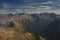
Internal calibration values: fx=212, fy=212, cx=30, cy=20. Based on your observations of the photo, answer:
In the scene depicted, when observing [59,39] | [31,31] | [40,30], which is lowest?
Result: [59,39]

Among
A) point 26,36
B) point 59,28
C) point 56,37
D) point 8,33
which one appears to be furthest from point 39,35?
point 59,28

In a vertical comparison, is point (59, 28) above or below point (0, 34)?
below

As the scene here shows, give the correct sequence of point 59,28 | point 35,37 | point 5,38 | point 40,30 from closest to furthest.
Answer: point 5,38
point 35,37
point 40,30
point 59,28

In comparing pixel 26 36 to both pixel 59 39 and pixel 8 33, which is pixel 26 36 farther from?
pixel 59 39

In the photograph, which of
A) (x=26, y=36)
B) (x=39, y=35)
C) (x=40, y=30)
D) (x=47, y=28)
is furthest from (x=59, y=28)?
(x=26, y=36)

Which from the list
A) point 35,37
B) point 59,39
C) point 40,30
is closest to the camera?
point 35,37

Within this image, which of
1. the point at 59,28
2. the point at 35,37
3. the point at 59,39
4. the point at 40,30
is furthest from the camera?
the point at 59,28

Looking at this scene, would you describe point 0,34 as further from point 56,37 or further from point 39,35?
point 56,37

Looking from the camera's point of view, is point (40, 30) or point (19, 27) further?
point (40, 30)

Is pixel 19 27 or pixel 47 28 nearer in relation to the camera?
pixel 19 27
